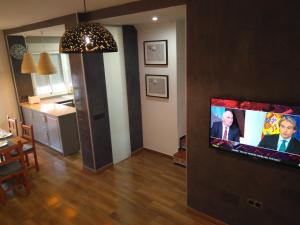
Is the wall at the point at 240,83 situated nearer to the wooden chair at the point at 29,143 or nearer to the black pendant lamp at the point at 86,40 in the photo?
the black pendant lamp at the point at 86,40

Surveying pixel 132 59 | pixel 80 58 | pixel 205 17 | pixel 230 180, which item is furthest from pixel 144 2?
pixel 230 180

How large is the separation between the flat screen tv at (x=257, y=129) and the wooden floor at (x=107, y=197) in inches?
47.2

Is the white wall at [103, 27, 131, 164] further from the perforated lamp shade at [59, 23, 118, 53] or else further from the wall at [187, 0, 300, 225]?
the perforated lamp shade at [59, 23, 118, 53]

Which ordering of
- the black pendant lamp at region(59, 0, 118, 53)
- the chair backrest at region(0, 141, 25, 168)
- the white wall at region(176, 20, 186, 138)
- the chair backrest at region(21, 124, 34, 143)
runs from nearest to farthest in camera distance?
1. the black pendant lamp at region(59, 0, 118, 53)
2. the chair backrest at region(0, 141, 25, 168)
3. the white wall at region(176, 20, 186, 138)
4. the chair backrest at region(21, 124, 34, 143)

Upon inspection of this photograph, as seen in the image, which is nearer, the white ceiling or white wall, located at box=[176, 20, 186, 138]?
the white ceiling

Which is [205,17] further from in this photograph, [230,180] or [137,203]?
[137,203]

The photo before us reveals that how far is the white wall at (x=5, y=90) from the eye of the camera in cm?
537

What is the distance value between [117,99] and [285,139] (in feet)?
9.61


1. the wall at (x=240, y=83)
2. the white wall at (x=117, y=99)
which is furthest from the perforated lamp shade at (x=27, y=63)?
the wall at (x=240, y=83)

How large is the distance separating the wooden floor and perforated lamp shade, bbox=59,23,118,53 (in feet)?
7.78

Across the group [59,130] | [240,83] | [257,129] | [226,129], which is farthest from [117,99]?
[257,129]

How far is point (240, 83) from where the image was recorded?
7.55 feet

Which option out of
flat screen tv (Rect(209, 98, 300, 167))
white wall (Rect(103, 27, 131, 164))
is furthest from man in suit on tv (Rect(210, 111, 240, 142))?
white wall (Rect(103, 27, 131, 164))

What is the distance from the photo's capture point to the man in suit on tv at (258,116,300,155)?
81.0 inches
